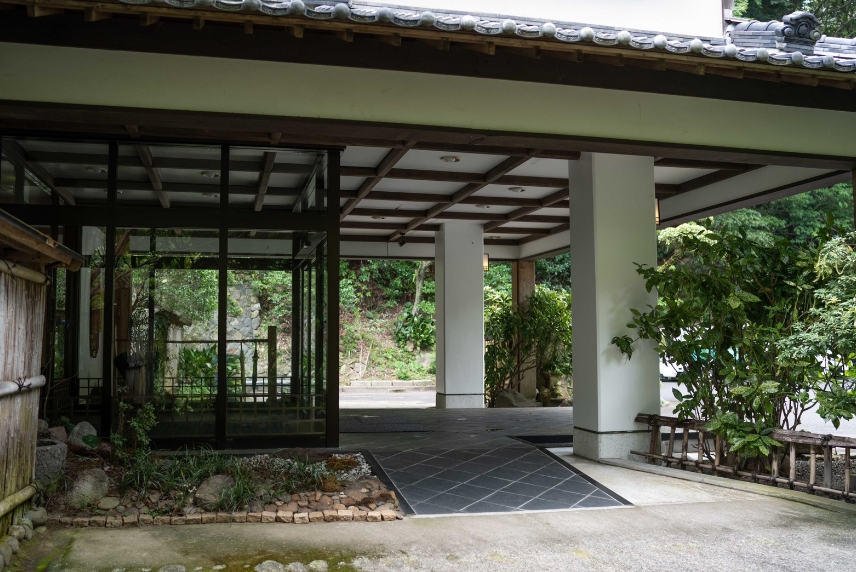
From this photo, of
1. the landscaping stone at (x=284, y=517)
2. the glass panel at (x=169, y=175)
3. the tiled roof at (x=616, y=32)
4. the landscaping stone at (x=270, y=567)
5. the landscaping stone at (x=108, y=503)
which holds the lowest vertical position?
the landscaping stone at (x=270, y=567)

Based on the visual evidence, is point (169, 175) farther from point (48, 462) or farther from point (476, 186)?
point (476, 186)

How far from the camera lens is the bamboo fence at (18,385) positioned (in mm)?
4293

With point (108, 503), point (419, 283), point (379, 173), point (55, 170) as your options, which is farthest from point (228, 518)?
point (419, 283)

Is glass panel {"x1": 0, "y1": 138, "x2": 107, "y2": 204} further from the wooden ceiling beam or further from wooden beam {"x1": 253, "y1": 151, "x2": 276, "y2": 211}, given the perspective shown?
the wooden ceiling beam

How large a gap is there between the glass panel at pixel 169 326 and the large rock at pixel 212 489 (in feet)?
5.95

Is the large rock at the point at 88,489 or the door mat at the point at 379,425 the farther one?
the door mat at the point at 379,425

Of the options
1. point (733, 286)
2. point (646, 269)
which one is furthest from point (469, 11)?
point (733, 286)

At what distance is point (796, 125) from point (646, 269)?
1.80 metres

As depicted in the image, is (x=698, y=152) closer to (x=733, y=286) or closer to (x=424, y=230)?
(x=733, y=286)

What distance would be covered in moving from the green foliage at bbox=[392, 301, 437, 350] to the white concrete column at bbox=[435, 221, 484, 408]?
10.2 meters

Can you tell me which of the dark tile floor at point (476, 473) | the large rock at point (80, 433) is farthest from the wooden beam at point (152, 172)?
the dark tile floor at point (476, 473)

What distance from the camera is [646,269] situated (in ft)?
23.0

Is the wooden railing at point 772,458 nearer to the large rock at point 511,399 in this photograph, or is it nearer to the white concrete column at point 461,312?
the white concrete column at point 461,312

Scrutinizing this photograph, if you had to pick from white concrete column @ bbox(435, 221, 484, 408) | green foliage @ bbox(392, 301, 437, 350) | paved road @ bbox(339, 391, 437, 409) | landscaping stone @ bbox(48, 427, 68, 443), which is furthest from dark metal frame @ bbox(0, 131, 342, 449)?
green foliage @ bbox(392, 301, 437, 350)
